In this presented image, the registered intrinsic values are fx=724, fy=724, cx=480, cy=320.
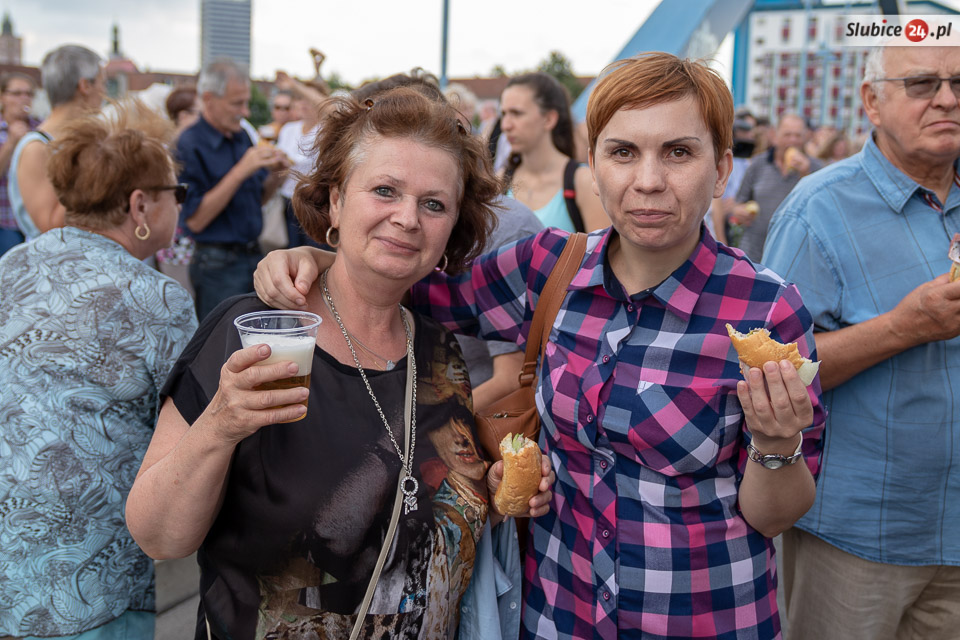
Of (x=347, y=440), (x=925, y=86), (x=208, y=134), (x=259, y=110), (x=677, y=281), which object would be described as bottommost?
(x=347, y=440)

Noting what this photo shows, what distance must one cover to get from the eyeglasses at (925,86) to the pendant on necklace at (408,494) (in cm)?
204

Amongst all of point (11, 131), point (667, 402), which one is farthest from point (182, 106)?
point (667, 402)

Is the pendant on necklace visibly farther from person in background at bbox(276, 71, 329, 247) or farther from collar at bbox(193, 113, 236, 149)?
collar at bbox(193, 113, 236, 149)

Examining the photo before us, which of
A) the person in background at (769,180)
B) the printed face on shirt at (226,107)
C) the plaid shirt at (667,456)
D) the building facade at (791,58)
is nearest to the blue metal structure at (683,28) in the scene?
the person in background at (769,180)

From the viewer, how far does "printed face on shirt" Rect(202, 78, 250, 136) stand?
5652 mm

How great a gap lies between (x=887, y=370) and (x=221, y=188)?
15.1ft

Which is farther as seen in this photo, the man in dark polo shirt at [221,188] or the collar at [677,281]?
the man in dark polo shirt at [221,188]

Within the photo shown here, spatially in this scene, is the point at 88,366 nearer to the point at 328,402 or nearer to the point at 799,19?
the point at 328,402

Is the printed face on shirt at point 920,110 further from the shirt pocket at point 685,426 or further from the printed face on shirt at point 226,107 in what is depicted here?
the printed face on shirt at point 226,107

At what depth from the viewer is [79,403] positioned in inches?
92.8

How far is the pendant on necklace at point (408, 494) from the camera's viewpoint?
1.92m

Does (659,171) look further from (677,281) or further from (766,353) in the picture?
(766,353)

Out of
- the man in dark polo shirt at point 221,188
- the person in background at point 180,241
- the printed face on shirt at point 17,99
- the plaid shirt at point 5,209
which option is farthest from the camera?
the printed face on shirt at point 17,99

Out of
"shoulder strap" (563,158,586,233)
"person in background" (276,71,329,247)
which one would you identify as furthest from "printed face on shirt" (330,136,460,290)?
"shoulder strap" (563,158,586,233)
